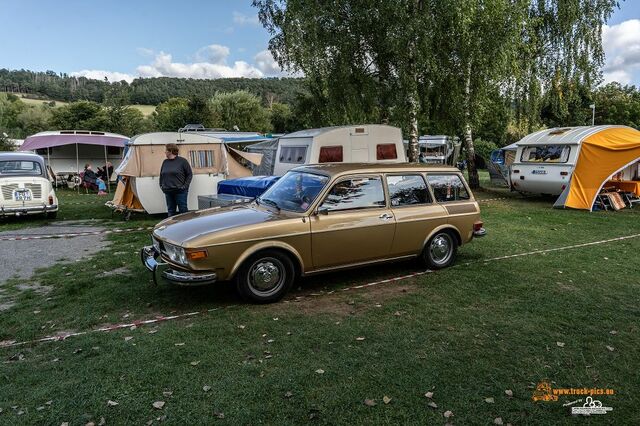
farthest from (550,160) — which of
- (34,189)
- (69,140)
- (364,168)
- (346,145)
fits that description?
(69,140)

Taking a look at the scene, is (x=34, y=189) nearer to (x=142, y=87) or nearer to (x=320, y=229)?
(x=320, y=229)

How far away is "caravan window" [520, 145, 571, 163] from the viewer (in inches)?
574

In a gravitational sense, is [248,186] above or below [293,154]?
below

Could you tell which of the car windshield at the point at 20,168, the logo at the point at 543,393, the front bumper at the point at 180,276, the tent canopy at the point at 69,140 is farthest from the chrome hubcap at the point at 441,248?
the tent canopy at the point at 69,140

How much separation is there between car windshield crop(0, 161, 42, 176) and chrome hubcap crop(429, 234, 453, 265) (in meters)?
10.8

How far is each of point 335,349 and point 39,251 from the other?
6.90 metres

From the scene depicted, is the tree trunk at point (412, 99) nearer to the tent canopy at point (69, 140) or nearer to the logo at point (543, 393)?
the logo at point (543, 393)

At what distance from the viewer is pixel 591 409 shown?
3.47 m

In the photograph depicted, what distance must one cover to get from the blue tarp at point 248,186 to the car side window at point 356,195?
3251mm

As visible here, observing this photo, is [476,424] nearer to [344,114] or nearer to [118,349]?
[118,349]

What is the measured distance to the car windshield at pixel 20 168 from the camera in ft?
40.1

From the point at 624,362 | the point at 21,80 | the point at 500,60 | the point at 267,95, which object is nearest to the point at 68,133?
the point at 500,60

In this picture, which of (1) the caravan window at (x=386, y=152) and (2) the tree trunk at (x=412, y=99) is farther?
(2) the tree trunk at (x=412, y=99)

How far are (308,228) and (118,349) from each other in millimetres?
2453
